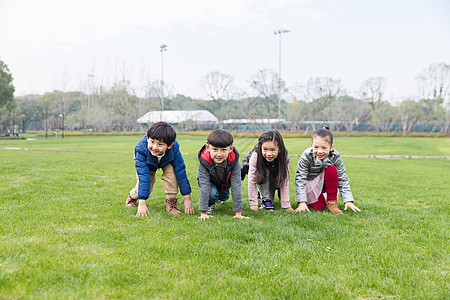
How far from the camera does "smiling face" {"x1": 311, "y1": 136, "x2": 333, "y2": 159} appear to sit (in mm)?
4066

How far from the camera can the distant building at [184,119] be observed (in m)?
58.2

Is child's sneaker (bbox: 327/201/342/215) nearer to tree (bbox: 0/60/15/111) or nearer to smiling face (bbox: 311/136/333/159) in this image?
smiling face (bbox: 311/136/333/159)

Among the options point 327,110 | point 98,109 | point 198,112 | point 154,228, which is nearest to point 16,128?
point 98,109

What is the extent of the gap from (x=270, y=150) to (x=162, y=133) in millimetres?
1285

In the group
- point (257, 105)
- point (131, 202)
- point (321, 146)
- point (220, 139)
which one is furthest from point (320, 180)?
point (257, 105)

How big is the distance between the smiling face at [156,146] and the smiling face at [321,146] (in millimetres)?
1739

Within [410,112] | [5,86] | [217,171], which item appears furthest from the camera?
[410,112]

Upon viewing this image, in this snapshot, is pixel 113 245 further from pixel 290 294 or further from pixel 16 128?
pixel 16 128

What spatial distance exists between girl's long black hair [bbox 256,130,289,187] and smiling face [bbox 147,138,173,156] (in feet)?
3.77

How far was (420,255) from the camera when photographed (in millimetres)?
2797

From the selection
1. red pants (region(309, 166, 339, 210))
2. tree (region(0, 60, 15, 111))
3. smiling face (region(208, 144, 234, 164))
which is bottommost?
red pants (region(309, 166, 339, 210))

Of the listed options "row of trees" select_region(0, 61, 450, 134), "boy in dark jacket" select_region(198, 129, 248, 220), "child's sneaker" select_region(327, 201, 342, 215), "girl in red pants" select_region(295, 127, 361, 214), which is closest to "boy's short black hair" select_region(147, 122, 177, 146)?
"boy in dark jacket" select_region(198, 129, 248, 220)

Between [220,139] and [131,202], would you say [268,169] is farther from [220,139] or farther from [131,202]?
[131,202]

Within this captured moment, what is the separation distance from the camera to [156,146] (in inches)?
151
